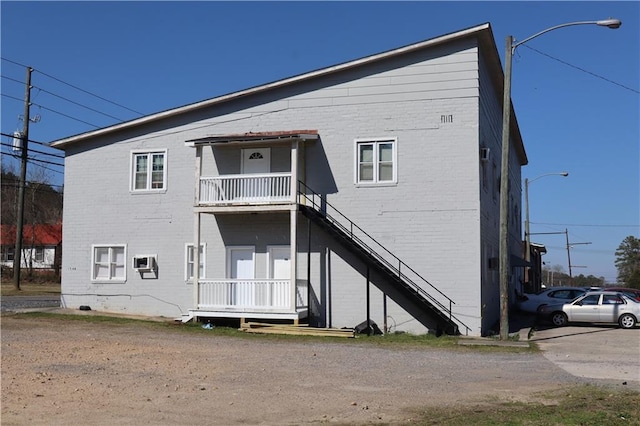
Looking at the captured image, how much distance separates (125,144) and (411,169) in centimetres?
1067

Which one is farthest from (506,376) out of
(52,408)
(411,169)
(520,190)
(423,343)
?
(520,190)

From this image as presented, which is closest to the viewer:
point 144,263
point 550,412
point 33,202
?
point 550,412

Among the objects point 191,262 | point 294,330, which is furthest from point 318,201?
point 191,262

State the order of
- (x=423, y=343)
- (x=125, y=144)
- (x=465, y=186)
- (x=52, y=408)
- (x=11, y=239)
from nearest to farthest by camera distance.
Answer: (x=52, y=408), (x=423, y=343), (x=465, y=186), (x=125, y=144), (x=11, y=239)

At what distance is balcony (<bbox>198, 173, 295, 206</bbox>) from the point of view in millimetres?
20672

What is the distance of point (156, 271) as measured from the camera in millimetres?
22906

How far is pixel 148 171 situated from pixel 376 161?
8.44m

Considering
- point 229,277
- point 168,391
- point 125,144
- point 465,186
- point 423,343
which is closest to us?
point 168,391

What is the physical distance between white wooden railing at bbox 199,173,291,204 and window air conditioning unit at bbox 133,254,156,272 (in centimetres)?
344

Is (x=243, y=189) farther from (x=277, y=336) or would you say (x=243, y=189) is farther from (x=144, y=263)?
(x=277, y=336)

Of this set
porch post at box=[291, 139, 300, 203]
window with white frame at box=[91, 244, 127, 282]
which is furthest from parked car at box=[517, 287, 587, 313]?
window with white frame at box=[91, 244, 127, 282]

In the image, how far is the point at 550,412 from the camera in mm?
8539

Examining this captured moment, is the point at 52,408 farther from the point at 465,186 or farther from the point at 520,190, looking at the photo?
the point at 520,190

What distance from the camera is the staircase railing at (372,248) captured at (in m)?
19.7
